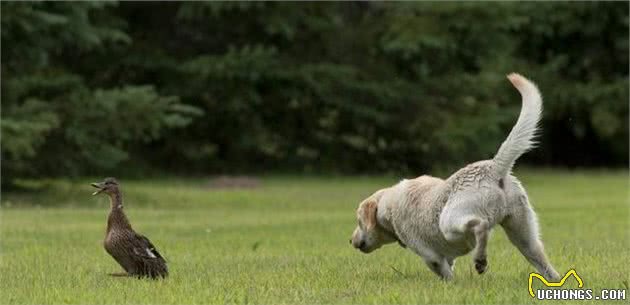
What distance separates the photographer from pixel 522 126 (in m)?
9.30

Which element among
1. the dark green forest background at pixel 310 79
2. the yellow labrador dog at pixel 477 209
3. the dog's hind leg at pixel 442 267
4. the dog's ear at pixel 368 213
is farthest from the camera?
the dark green forest background at pixel 310 79

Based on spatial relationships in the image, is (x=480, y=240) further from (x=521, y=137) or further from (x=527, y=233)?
(x=521, y=137)

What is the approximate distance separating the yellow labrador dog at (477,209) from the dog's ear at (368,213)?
0.52 meters

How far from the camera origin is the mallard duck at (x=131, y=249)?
10.0 m

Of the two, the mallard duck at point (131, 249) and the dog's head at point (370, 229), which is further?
the dog's head at point (370, 229)

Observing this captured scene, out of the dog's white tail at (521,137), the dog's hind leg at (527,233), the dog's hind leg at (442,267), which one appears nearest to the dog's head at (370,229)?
the dog's hind leg at (442,267)

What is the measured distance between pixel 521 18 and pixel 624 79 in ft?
28.0

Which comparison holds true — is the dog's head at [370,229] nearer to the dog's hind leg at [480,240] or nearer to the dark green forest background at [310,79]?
the dog's hind leg at [480,240]

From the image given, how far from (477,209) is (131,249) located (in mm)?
2889

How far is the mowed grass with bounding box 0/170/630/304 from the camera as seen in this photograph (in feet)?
29.8

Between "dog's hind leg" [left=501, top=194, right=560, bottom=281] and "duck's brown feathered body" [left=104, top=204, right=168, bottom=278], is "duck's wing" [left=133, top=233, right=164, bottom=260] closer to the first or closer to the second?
"duck's brown feathered body" [left=104, top=204, right=168, bottom=278]

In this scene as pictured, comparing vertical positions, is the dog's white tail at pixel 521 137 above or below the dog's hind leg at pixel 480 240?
above

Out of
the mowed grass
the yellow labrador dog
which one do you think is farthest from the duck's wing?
the yellow labrador dog

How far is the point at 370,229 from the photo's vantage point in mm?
10914
